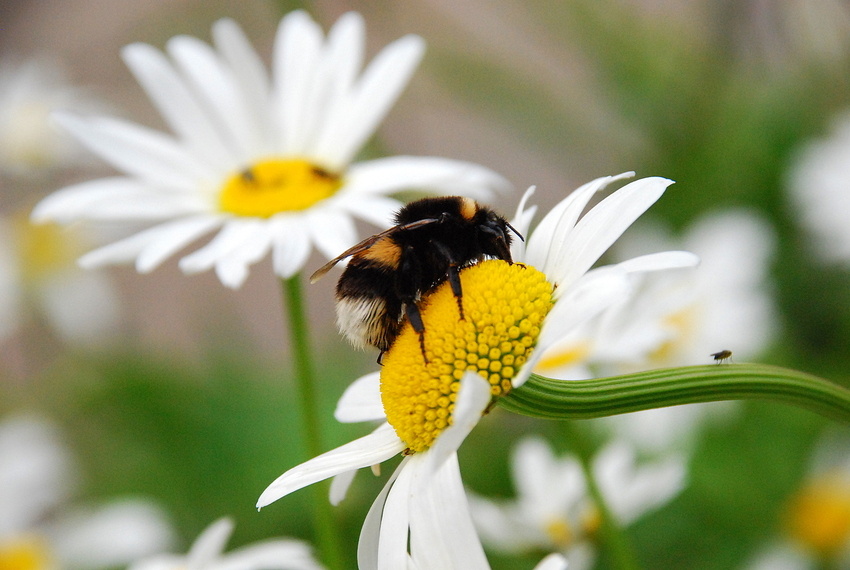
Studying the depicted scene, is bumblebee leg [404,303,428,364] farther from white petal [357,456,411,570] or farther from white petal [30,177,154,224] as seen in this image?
white petal [30,177,154,224]

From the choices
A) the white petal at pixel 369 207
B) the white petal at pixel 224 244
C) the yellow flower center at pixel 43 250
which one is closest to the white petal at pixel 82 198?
the white petal at pixel 224 244

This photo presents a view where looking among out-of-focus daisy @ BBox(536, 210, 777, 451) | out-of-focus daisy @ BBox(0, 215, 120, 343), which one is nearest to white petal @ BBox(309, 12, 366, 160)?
out-of-focus daisy @ BBox(536, 210, 777, 451)

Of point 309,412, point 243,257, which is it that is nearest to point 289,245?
point 243,257

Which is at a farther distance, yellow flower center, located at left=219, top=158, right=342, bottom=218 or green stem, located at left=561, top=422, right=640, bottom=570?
yellow flower center, located at left=219, top=158, right=342, bottom=218

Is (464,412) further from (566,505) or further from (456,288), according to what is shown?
(566,505)

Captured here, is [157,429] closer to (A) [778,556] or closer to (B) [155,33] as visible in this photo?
(B) [155,33]

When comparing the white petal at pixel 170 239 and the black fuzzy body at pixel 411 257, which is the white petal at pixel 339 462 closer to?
the black fuzzy body at pixel 411 257
